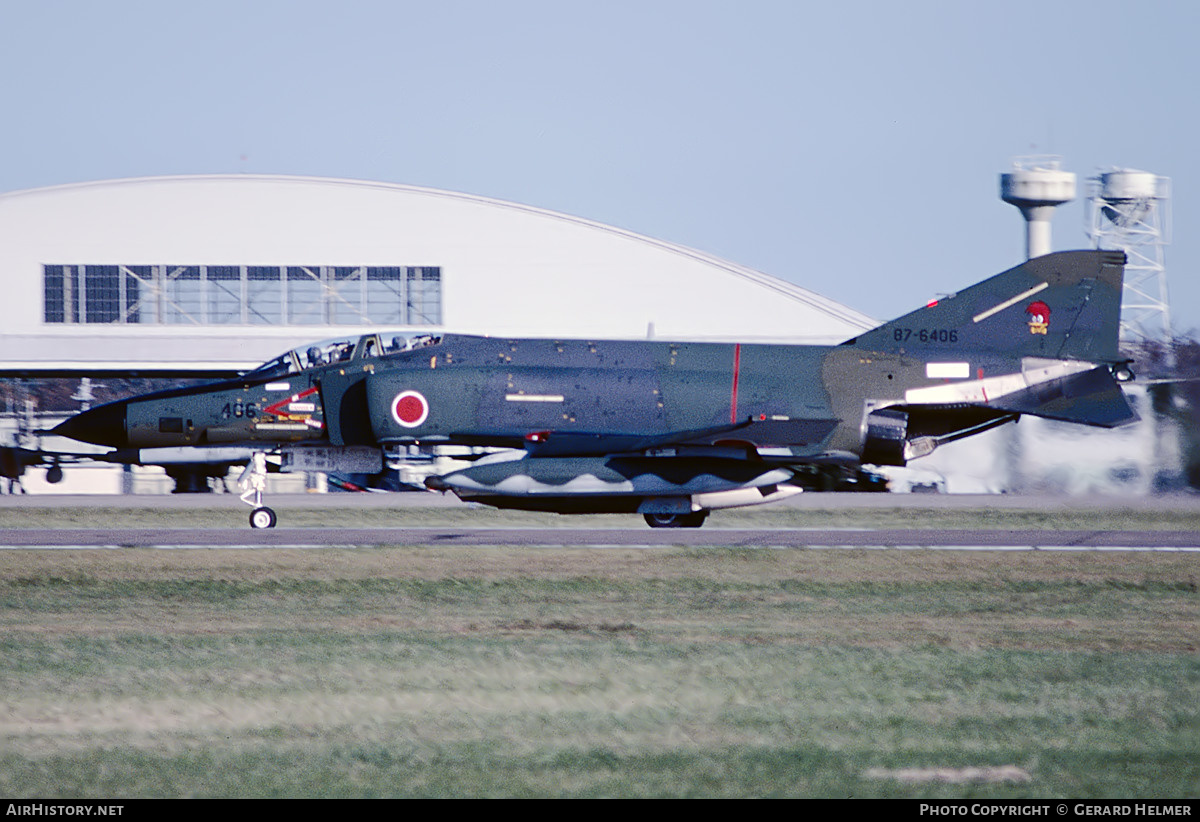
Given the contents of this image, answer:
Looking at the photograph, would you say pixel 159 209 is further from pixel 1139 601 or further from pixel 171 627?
pixel 1139 601

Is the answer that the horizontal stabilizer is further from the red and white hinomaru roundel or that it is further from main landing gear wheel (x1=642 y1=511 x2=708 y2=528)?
the red and white hinomaru roundel

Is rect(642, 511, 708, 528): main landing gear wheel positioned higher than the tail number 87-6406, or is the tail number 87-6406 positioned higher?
the tail number 87-6406

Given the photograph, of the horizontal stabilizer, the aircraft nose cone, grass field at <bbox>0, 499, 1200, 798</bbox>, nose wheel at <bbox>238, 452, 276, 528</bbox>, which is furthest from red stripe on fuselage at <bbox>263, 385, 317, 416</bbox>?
the horizontal stabilizer

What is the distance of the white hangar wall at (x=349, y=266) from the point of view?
3584 centimetres

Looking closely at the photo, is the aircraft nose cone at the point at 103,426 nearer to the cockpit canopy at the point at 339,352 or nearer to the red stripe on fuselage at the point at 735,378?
the cockpit canopy at the point at 339,352

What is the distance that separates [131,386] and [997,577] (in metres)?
25.0

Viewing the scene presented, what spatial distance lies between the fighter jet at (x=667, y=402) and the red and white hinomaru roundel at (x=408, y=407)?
0.8 inches

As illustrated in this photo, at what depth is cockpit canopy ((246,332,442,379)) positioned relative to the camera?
1989 cm

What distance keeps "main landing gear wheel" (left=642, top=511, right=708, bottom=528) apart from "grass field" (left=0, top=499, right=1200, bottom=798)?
15.4ft

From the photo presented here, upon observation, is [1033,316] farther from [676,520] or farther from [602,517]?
[602,517]

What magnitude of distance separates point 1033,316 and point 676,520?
6.74 m

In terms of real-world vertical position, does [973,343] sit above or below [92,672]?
above

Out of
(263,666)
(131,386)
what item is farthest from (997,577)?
(131,386)

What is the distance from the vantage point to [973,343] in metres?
20.7
